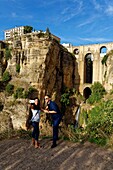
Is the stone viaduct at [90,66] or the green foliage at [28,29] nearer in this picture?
the stone viaduct at [90,66]

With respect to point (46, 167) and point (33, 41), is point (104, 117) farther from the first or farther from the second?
point (33, 41)

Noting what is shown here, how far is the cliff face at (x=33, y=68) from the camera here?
36188 millimetres

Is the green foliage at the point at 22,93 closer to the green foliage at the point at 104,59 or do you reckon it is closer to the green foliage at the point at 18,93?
the green foliage at the point at 18,93

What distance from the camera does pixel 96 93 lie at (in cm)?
4112

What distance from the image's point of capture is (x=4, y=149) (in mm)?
7242

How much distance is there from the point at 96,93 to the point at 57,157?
35.6 m

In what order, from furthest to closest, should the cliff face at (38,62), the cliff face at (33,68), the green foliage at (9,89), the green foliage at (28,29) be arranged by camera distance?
1. the green foliage at (28,29)
2. the cliff face at (38,62)
3. the green foliage at (9,89)
4. the cliff face at (33,68)

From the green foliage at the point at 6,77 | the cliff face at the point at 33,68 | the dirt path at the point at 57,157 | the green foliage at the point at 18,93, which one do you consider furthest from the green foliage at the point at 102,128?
the green foliage at the point at 6,77

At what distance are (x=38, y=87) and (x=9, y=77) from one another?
19.3 feet

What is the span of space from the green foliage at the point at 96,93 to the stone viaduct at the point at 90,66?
0.92 meters

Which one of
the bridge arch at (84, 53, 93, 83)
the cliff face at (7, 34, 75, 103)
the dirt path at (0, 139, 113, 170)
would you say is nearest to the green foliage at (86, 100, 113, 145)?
the dirt path at (0, 139, 113, 170)

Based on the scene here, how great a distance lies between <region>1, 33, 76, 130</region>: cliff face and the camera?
119 feet

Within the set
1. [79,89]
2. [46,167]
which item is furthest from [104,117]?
[79,89]

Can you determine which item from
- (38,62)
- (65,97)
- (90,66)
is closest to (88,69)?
(90,66)
